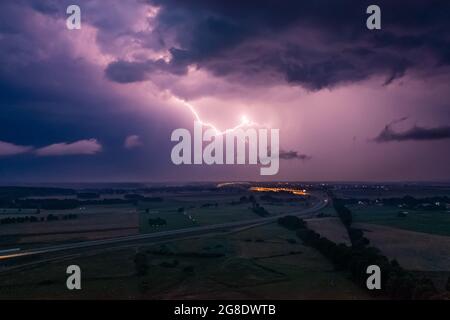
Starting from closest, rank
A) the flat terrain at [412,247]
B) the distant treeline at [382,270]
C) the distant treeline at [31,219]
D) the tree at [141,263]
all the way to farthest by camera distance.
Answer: the distant treeline at [382,270] < the tree at [141,263] < the flat terrain at [412,247] < the distant treeline at [31,219]

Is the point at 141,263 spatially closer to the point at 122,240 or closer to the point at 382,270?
the point at 122,240

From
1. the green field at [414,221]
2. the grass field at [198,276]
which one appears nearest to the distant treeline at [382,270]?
the grass field at [198,276]

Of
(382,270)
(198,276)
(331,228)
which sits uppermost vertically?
(382,270)

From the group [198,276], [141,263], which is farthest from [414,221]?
[141,263]

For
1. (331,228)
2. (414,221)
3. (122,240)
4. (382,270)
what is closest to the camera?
(382,270)

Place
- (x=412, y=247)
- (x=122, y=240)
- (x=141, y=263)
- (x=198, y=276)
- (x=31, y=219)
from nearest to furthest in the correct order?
(x=198, y=276), (x=141, y=263), (x=412, y=247), (x=122, y=240), (x=31, y=219)

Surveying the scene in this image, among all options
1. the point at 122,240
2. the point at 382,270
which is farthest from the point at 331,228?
the point at 122,240

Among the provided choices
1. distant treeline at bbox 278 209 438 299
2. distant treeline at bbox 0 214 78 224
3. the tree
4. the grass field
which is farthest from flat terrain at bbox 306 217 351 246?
distant treeline at bbox 0 214 78 224

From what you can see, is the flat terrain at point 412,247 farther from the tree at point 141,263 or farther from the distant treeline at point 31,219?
the distant treeline at point 31,219

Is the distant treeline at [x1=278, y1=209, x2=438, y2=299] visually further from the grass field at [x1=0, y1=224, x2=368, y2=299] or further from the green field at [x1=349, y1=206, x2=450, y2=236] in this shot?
the green field at [x1=349, y1=206, x2=450, y2=236]

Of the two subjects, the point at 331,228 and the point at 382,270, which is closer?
the point at 382,270

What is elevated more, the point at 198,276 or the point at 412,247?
the point at 198,276
